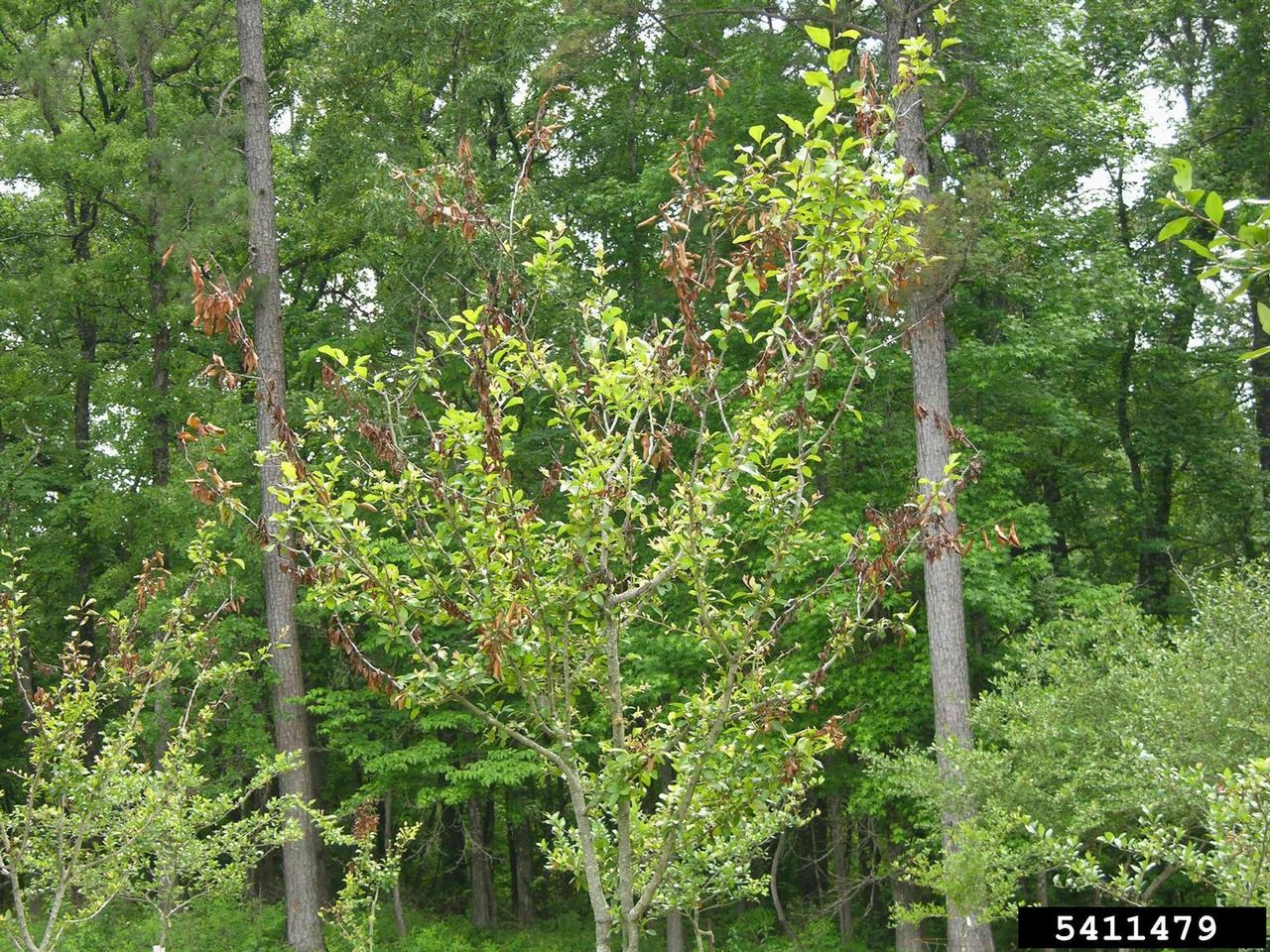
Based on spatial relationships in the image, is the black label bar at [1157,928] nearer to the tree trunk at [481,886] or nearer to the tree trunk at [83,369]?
the tree trunk at [481,886]

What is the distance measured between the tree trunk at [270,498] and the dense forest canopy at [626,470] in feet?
0.25

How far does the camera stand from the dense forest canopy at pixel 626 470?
396 cm

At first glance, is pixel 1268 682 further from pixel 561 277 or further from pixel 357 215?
pixel 357 215

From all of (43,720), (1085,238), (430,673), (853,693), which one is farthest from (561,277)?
(1085,238)

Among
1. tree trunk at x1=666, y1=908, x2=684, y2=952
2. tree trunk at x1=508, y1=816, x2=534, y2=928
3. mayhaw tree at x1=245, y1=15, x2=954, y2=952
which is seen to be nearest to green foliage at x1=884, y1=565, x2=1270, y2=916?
tree trunk at x1=666, y1=908, x2=684, y2=952

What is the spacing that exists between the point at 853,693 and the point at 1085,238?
6.63 m

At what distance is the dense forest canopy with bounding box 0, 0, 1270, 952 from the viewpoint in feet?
13.0

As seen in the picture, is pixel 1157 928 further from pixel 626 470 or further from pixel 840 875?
pixel 840 875

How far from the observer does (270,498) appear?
14.0 meters

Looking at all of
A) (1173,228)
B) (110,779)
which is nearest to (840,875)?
(110,779)

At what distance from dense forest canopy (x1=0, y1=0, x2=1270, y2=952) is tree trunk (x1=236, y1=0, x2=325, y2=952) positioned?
0.25 feet

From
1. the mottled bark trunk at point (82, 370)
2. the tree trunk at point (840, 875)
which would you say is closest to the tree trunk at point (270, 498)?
the mottled bark trunk at point (82, 370)

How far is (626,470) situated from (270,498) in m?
10.8

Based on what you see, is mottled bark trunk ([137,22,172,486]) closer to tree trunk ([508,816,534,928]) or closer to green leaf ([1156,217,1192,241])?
tree trunk ([508,816,534,928])
